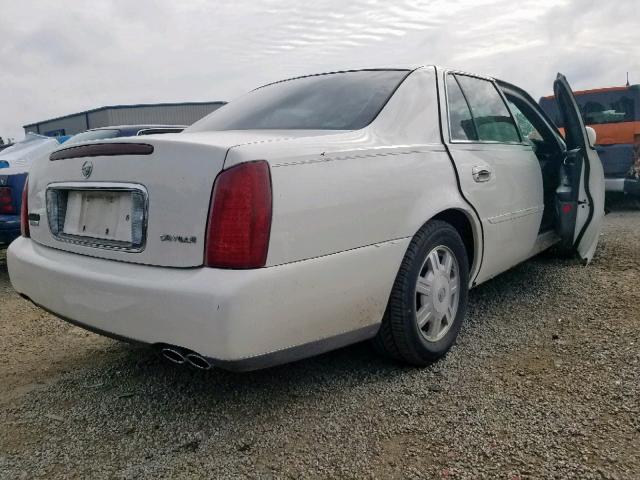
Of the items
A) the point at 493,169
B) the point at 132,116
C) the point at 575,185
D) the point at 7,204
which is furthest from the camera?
the point at 132,116

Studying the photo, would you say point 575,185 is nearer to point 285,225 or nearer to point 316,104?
point 316,104

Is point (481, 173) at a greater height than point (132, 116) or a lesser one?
lesser

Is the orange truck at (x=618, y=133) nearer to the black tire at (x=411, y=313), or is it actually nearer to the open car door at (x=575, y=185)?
the open car door at (x=575, y=185)

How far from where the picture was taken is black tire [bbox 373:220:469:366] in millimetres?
2357

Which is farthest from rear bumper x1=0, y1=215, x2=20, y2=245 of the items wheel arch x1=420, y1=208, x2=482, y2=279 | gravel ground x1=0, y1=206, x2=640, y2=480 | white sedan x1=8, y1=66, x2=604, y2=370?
wheel arch x1=420, y1=208, x2=482, y2=279

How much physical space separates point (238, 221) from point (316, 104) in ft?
3.62

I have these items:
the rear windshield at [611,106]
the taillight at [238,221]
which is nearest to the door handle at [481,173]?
the taillight at [238,221]

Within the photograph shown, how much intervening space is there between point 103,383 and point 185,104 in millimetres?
28486

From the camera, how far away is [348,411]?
218 cm

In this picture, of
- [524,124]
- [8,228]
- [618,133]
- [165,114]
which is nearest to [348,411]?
[524,124]

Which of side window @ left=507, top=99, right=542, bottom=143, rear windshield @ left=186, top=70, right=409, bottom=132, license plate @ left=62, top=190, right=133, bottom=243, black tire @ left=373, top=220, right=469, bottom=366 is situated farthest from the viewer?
side window @ left=507, top=99, right=542, bottom=143

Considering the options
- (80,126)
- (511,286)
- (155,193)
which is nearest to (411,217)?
(155,193)

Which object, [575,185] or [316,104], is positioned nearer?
[316,104]

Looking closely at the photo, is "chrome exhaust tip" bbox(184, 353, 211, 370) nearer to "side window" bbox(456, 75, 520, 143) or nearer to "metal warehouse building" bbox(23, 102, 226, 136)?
"side window" bbox(456, 75, 520, 143)
